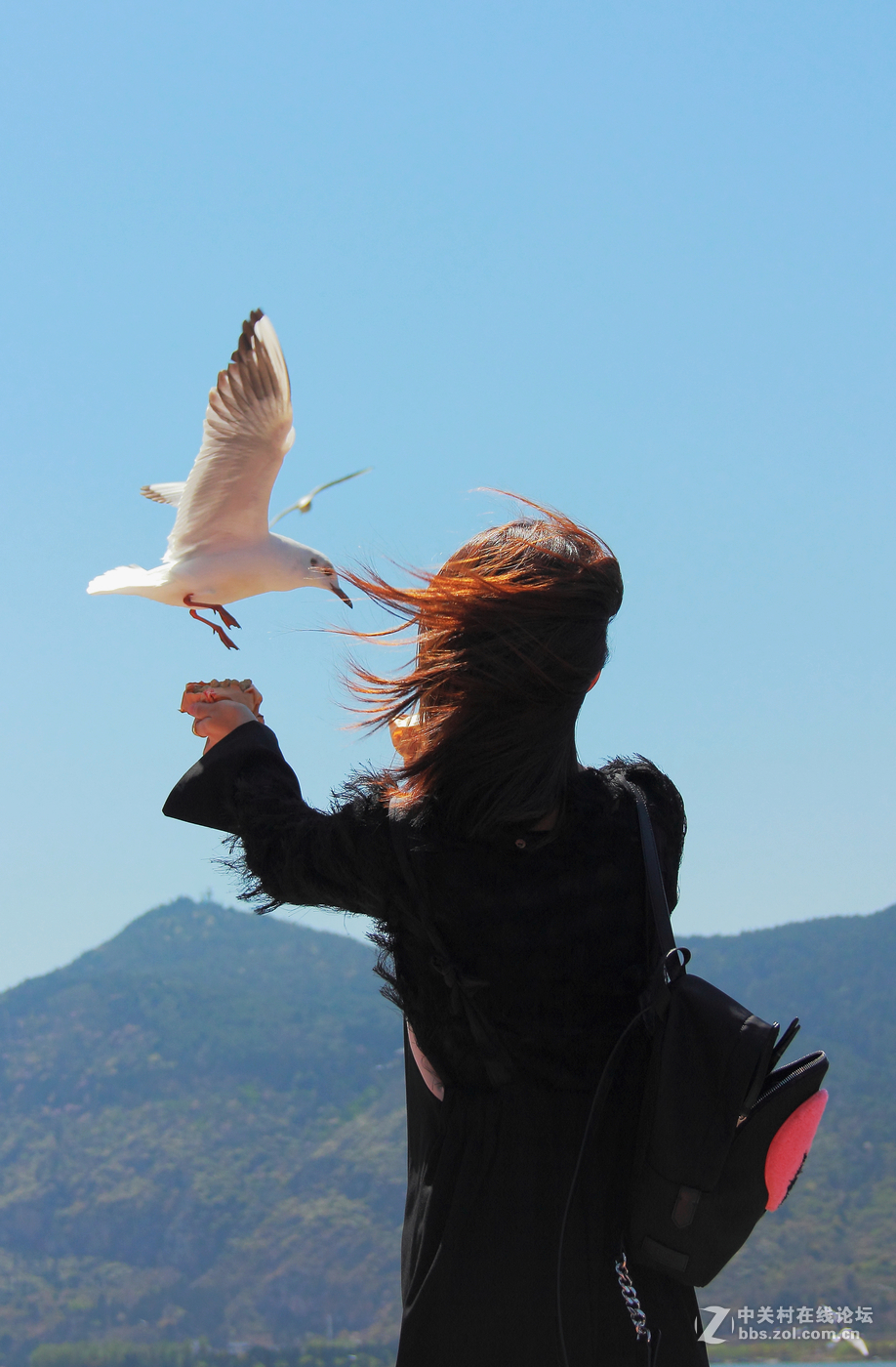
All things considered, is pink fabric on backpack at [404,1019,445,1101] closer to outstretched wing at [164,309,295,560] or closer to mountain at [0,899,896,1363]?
outstretched wing at [164,309,295,560]

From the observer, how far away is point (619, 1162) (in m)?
1.26

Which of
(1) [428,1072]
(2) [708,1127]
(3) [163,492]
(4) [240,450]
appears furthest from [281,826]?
(3) [163,492]

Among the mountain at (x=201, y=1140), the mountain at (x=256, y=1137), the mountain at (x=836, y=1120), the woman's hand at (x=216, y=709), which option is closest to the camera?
the woman's hand at (x=216, y=709)

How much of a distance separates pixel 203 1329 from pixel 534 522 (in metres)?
49.7

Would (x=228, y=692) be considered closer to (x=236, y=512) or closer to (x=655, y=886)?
(x=655, y=886)

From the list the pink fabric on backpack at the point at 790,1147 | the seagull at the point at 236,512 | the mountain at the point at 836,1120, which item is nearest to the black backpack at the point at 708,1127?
the pink fabric on backpack at the point at 790,1147

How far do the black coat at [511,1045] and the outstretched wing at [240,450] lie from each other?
4.07 feet

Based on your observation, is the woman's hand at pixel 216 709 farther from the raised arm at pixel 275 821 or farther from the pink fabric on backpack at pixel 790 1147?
the pink fabric on backpack at pixel 790 1147

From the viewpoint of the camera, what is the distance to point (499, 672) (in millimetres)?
1219

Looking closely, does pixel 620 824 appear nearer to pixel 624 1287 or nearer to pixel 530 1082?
pixel 530 1082

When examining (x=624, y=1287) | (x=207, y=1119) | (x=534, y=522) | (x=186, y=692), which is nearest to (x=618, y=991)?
(x=624, y=1287)

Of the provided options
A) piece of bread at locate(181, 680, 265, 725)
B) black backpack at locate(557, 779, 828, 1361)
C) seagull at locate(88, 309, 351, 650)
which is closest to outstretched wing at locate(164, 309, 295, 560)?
seagull at locate(88, 309, 351, 650)

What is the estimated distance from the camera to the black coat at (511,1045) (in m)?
1.21

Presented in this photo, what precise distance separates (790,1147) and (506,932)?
345mm
